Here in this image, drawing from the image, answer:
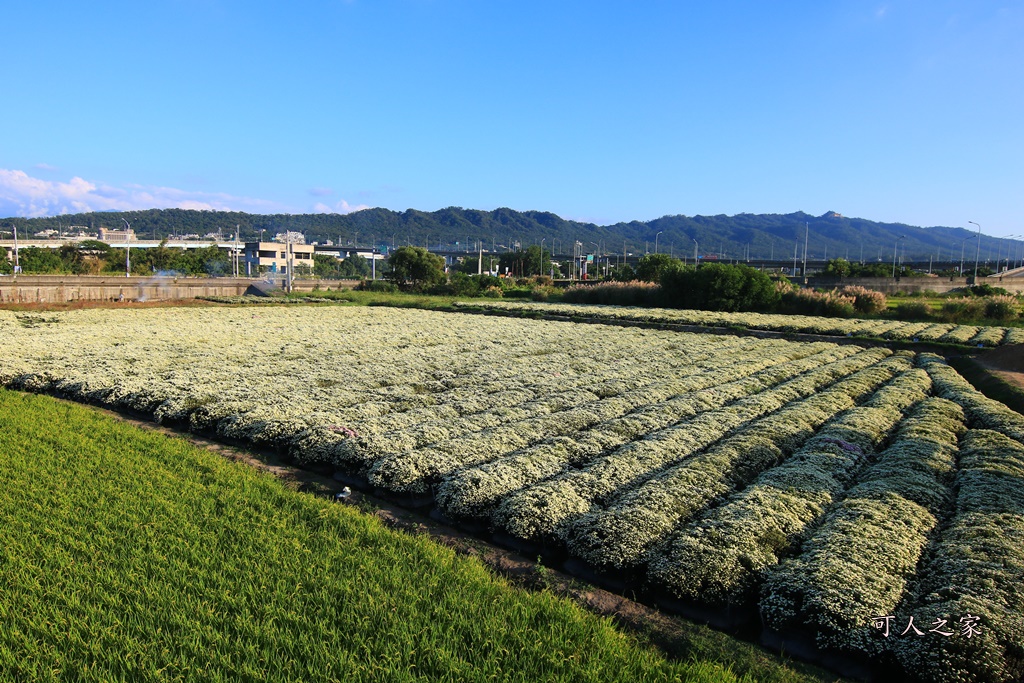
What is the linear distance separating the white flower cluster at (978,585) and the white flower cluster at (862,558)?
0.21 m

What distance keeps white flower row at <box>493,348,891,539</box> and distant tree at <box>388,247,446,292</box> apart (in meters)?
53.5

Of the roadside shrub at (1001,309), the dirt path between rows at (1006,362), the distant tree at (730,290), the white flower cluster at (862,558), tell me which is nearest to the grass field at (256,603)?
the white flower cluster at (862,558)

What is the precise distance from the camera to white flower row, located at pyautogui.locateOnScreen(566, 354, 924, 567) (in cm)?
716

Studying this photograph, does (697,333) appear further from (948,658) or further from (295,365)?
(948,658)

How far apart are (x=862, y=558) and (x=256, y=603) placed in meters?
6.03

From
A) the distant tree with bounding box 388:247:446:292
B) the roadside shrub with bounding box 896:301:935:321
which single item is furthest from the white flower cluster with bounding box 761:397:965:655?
the distant tree with bounding box 388:247:446:292

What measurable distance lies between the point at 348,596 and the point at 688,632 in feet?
10.4

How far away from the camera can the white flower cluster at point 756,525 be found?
6469 millimetres

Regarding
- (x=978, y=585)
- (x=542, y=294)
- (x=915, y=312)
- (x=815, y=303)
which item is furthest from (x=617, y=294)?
(x=978, y=585)

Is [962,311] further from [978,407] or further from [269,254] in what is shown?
[269,254]

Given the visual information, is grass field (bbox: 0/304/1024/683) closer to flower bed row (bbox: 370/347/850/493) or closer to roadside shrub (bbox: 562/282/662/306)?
flower bed row (bbox: 370/347/850/493)

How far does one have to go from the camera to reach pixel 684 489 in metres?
8.51

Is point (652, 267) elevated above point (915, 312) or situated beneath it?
elevated above

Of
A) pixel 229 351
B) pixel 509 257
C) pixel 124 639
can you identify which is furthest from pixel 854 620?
pixel 509 257
